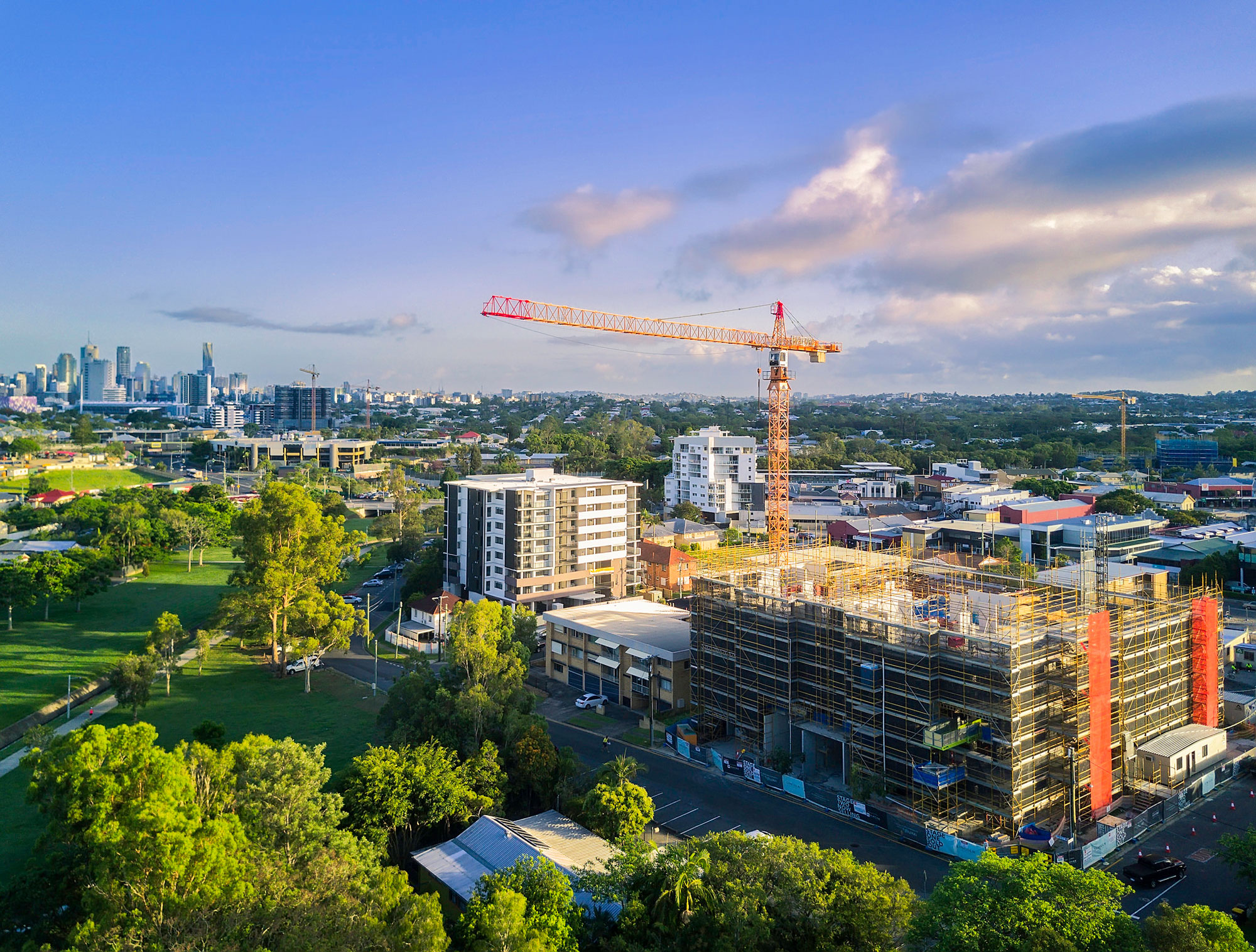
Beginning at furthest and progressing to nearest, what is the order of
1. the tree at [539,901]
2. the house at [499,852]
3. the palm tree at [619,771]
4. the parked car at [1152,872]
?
the palm tree at [619,771] → the parked car at [1152,872] → the house at [499,852] → the tree at [539,901]

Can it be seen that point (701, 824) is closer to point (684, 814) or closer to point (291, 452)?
point (684, 814)

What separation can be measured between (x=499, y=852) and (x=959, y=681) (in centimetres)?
1184

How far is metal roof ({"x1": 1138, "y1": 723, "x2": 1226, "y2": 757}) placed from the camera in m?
22.9

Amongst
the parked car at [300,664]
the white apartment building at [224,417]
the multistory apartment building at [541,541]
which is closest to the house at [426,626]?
the multistory apartment building at [541,541]

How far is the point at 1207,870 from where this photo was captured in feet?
61.3

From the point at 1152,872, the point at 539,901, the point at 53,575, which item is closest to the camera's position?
the point at 539,901

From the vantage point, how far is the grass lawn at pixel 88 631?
30.4 m

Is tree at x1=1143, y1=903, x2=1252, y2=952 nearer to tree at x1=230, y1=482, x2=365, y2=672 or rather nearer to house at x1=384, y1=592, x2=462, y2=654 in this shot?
house at x1=384, y1=592, x2=462, y2=654

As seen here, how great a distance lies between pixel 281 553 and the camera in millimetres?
33594

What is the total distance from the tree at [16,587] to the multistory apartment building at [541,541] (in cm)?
1905

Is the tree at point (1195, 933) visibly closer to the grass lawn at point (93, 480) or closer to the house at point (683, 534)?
the house at point (683, 534)

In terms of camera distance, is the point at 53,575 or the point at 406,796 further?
the point at 53,575

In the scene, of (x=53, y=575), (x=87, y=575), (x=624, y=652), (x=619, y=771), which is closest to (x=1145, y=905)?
(x=619, y=771)

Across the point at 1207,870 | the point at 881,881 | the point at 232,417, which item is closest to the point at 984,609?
the point at 1207,870
